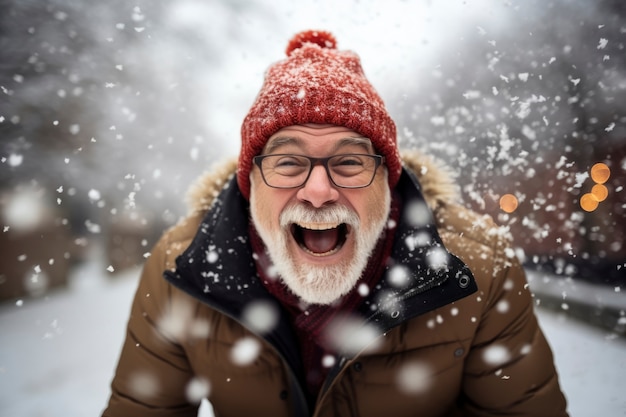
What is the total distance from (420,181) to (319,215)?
733 mm

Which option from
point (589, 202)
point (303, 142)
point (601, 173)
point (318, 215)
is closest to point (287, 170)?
point (303, 142)

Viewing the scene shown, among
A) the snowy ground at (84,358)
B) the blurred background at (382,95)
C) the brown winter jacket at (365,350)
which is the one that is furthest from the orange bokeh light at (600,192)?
the brown winter jacket at (365,350)

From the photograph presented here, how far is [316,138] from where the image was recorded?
180 cm

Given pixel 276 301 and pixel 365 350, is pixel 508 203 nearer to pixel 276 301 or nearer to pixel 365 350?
pixel 365 350

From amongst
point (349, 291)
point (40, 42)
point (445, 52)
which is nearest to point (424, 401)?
point (349, 291)

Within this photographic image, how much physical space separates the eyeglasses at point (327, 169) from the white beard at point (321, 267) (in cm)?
13

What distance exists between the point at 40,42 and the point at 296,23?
3.94 meters

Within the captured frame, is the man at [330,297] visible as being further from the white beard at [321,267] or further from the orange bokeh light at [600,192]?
the orange bokeh light at [600,192]

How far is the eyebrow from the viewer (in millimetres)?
1812

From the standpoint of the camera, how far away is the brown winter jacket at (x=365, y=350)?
1806 millimetres

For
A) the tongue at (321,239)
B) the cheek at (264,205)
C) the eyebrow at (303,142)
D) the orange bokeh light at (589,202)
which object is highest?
the eyebrow at (303,142)

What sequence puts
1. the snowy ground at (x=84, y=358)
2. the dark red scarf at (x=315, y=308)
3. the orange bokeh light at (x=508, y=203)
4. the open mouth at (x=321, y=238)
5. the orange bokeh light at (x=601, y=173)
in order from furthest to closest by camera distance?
the orange bokeh light at (x=601, y=173) < the orange bokeh light at (x=508, y=203) < the snowy ground at (x=84, y=358) < the open mouth at (x=321, y=238) < the dark red scarf at (x=315, y=308)

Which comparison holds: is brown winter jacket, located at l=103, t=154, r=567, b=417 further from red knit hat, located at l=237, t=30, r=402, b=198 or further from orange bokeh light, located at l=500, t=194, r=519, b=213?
orange bokeh light, located at l=500, t=194, r=519, b=213

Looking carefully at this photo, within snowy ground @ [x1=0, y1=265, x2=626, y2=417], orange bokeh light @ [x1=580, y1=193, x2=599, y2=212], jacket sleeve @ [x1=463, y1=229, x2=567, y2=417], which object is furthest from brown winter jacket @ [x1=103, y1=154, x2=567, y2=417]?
orange bokeh light @ [x1=580, y1=193, x2=599, y2=212]
